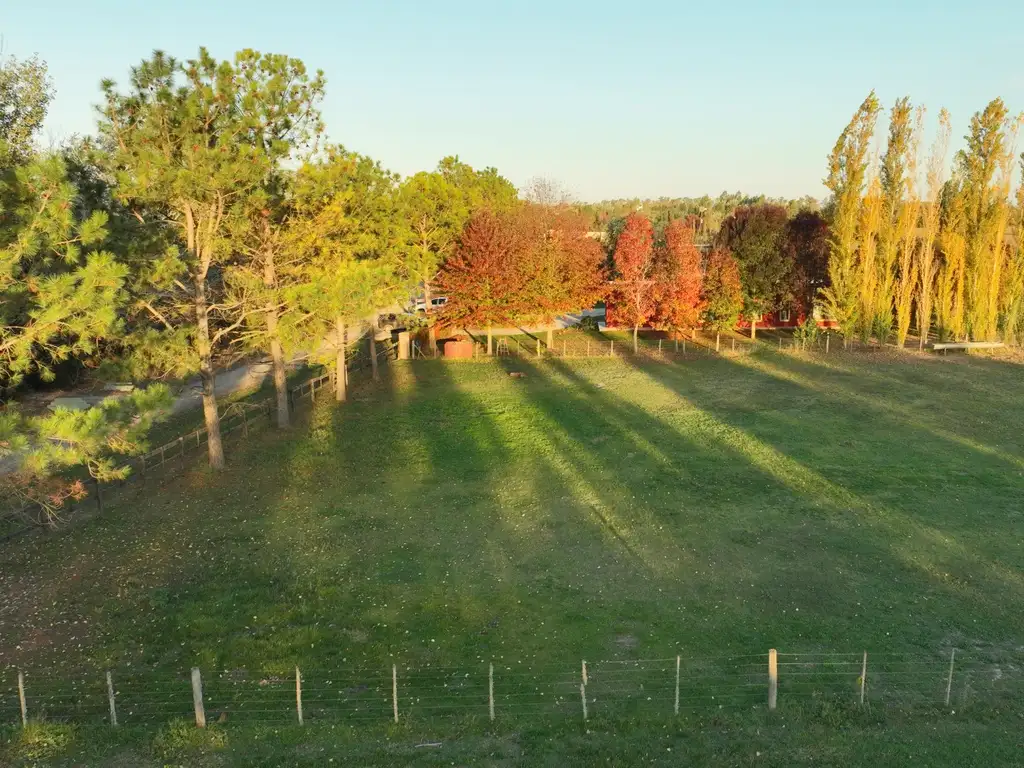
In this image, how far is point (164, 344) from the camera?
1850 centimetres

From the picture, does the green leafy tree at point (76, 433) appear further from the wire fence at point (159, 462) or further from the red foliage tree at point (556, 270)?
the red foliage tree at point (556, 270)

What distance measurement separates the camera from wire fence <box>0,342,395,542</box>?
17.1 metres

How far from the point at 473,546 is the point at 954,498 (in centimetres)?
1271

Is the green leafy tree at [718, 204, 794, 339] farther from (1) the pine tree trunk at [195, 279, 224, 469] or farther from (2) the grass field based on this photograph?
(1) the pine tree trunk at [195, 279, 224, 469]

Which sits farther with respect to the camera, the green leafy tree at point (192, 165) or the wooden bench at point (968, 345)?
the wooden bench at point (968, 345)

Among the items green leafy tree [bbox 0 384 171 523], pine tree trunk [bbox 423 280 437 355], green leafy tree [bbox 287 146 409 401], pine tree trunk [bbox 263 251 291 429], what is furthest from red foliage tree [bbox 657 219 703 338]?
green leafy tree [bbox 0 384 171 523]

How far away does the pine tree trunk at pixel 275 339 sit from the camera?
77.3 ft

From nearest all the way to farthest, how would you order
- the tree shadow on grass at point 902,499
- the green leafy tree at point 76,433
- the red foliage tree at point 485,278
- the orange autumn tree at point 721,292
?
the green leafy tree at point 76,433, the tree shadow on grass at point 902,499, the red foliage tree at point 485,278, the orange autumn tree at point 721,292

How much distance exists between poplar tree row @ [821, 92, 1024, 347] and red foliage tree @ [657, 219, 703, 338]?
25.4 ft

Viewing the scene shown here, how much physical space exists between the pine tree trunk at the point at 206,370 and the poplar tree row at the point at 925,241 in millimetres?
34066

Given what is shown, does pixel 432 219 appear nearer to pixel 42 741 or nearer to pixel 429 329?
pixel 429 329

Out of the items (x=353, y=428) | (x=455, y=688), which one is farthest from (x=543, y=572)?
(x=353, y=428)

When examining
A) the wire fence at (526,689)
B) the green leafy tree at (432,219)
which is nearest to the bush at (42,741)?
the wire fence at (526,689)

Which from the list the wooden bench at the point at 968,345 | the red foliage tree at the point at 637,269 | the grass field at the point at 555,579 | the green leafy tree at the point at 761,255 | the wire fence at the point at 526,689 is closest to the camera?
the grass field at the point at 555,579
